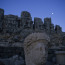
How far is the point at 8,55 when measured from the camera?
5520 millimetres

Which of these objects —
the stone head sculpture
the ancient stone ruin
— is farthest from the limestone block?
A: the stone head sculpture

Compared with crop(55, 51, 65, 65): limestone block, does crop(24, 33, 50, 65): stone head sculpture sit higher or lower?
higher

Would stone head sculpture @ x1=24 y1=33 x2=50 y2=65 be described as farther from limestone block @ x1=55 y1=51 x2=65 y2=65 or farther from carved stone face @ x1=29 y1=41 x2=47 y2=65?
limestone block @ x1=55 y1=51 x2=65 y2=65

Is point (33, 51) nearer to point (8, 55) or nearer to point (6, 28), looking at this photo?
point (8, 55)

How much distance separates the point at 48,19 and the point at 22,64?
76.6 ft

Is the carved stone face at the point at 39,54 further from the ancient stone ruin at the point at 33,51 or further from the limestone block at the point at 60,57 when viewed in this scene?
the limestone block at the point at 60,57

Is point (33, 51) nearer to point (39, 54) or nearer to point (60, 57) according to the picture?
point (39, 54)

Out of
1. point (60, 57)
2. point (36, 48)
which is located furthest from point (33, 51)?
point (60, 57)

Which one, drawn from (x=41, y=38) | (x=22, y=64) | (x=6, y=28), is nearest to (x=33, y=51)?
(x=41, y=38)

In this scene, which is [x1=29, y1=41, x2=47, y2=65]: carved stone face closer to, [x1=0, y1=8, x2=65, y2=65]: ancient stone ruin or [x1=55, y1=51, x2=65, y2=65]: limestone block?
[x1=0, y1=8, x2=65, y2=65]: ancient stone ruin

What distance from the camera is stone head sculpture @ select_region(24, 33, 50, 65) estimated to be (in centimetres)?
250

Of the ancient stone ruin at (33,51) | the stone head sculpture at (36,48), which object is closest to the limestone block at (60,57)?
the ancient stone ruin at (33,51)

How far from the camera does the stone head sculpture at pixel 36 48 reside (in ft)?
8.20

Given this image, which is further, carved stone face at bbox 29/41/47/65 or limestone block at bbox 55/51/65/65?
limestone block at bbox 55/51/65/65
